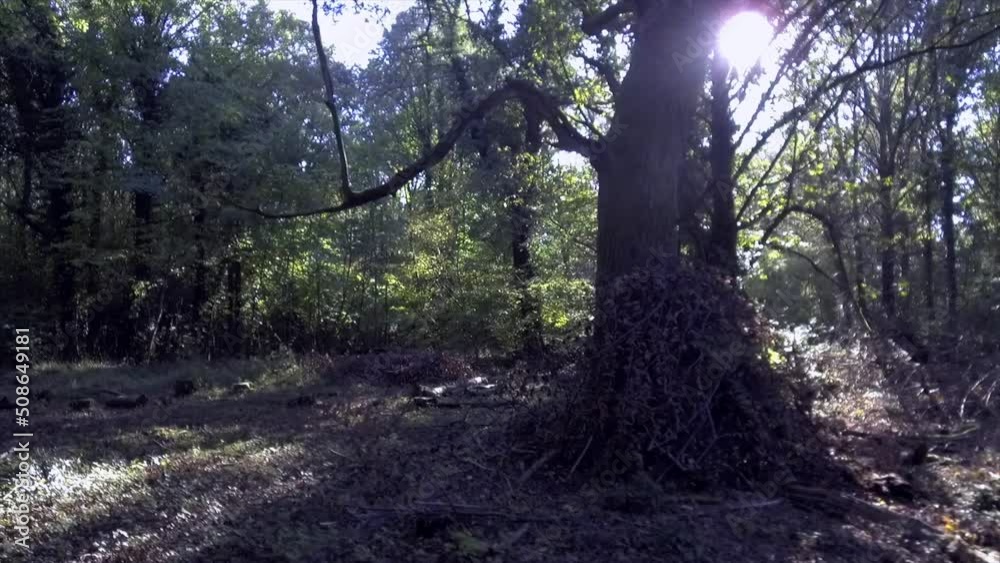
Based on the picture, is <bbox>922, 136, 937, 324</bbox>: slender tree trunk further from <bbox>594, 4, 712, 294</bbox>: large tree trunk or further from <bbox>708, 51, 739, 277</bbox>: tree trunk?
<bbox>594, 4, 712, 294</bbox>: large tree trunk

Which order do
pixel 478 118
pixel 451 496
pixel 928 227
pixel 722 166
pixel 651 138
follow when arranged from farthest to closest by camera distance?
pixel 928 227 → pixel 722 166 → pixel 478 118 → pixel 651 138 → pixel 451 496

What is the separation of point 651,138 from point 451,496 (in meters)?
4.10

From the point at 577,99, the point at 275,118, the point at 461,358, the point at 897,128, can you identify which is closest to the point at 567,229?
the point at 461,358

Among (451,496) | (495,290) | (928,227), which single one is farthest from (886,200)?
(451,496)

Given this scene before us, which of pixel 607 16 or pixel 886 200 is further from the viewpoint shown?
pixel 886 200

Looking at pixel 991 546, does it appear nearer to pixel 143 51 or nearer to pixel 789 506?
pixel 789 506

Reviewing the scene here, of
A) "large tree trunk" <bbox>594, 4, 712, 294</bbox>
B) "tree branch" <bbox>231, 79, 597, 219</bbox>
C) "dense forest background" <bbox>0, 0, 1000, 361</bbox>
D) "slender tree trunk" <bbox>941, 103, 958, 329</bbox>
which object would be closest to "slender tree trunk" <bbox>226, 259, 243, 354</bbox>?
"dense forest background" <bbox>0, 0, 1000, 361</bbox>

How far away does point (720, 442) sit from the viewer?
315 inches

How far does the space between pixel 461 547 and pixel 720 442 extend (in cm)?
267

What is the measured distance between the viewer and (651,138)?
9.62 meters

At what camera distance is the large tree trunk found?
9438 mm

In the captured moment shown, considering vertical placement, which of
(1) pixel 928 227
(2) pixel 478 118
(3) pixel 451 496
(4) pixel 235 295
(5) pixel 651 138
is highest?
(1) pixel 928 227

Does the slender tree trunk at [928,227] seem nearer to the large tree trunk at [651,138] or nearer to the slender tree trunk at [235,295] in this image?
the slender tree trunk at [235,295]

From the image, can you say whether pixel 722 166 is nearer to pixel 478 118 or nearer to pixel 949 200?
pixel 478 118
